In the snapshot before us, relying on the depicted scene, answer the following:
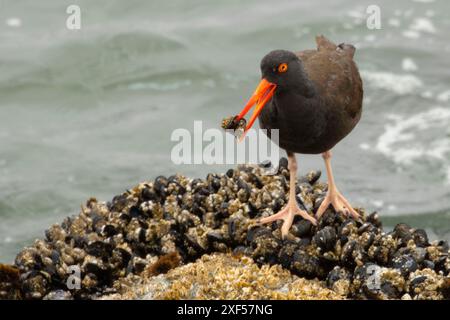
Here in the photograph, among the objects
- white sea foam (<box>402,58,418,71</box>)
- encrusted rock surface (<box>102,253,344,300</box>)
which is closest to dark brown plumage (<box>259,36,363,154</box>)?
encrusted rock surface (<box>102,253,344,300</box>)

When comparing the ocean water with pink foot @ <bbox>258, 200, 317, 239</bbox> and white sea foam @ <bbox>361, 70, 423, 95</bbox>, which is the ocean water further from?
pink foot @ <bbox>258, 200, 317, 239</bbox>

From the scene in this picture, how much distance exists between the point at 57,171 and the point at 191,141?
6.05 feet

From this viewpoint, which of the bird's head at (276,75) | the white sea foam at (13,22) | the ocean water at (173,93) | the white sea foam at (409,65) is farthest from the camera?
the white sea foam at (13,22)

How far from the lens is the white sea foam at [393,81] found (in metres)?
11.4

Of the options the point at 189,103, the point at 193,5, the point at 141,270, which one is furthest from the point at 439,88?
the point at 141,270

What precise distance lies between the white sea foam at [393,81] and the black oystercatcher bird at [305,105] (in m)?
5.45

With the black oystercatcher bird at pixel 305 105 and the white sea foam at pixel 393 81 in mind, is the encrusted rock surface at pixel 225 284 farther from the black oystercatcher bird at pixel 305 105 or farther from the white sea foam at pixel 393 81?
the white sea foam at pixel 393 81

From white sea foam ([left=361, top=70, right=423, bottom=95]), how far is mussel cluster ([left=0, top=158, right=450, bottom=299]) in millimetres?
5674

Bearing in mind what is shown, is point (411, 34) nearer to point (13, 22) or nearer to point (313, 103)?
point (13, 22)

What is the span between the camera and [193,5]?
1372 centimetres

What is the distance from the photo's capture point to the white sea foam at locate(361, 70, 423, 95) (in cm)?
1136

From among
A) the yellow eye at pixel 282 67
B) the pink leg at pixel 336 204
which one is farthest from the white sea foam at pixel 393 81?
the yellow eye at pixel 282 67

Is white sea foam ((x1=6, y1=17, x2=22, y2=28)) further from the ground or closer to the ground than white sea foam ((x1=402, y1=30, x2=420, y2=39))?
further from the ground
